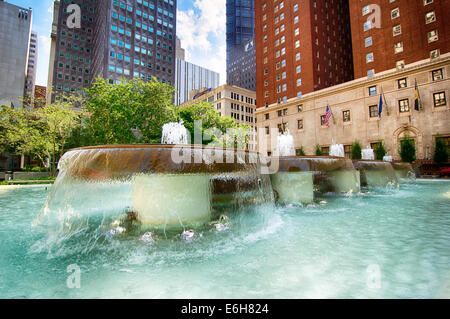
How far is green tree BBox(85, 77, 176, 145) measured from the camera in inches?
786

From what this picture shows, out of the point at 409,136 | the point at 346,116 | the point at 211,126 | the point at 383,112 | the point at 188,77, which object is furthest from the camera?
the point at 188,77

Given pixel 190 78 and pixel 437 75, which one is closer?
pixel 437 75

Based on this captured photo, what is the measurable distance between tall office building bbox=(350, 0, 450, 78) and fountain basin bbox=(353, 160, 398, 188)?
25120 mm

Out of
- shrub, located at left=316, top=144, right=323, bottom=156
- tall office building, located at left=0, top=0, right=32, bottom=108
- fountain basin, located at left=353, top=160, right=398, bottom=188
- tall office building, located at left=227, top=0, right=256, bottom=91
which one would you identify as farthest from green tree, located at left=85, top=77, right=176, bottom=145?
tall office building, located at left=227, top=0, right=256, bottom=91

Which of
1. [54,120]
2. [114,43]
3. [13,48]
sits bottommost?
[54,120]

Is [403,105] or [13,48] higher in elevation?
[13,48]

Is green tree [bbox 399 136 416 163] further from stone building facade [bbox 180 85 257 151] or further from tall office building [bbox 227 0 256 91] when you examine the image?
tall office building [bbox 227 0 256 91]

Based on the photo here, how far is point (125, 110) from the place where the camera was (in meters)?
19.6

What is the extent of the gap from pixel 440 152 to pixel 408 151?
2637mm

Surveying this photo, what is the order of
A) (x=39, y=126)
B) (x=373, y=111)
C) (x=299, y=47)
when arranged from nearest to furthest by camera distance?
(x=39, y=126), (x=373, y=111), (x=299, y=47)

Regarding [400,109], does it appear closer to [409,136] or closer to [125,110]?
[409,136]

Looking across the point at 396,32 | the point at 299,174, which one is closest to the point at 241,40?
the point at 396,32

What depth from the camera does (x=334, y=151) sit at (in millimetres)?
24000
